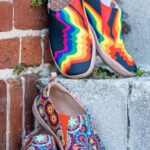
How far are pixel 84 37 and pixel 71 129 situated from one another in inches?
12.1

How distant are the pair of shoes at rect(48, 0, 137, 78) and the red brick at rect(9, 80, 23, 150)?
0.15 m

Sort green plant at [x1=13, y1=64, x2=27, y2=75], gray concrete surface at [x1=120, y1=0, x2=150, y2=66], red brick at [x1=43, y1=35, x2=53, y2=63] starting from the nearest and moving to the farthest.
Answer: green plant at [x1=13, y1=64, x2=27, y2=75] → red brick at [x1=43, y1=35, x2=53, y2=63] → gray concrete surface at [x1=120, y1=0, x2=150, y2=66]

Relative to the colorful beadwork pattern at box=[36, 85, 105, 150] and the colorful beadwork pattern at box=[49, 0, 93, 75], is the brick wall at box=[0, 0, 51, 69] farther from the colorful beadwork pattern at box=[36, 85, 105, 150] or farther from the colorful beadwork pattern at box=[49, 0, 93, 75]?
the colorful beadwork pattern at box=[36, 85, 105, 150]

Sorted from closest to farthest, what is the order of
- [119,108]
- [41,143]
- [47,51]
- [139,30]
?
[41,143] < [119,108] < [47,51] < [139,30]

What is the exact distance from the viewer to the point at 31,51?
5.58ft

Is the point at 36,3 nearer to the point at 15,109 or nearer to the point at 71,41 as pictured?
the point at 71,41

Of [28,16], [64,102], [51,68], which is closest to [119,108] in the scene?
[64,102]

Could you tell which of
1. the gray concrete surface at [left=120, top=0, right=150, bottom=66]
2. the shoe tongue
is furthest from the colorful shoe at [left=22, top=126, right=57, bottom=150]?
the gray concrete surface at [left=120, top=0, right=150, bottom=66]

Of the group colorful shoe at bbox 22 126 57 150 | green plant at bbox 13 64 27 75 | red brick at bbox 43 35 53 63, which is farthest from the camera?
red brick at bbox 43 35 53 63

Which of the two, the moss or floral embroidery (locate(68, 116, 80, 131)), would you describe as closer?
floral embroidery (locate(68, 116, 80, 131))

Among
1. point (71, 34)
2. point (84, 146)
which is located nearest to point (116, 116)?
point (84, 146)

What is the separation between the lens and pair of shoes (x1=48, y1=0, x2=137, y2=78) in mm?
1673

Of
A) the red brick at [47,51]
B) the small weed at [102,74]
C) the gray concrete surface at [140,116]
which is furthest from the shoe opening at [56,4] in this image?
the gray concrete surface at [140,116]

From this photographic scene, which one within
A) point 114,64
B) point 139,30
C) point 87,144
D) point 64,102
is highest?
point 139,30
